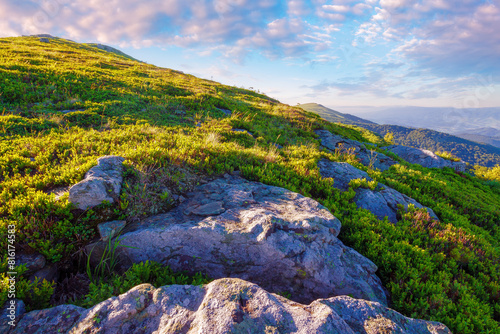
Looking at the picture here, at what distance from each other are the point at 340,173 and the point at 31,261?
9.37 metres

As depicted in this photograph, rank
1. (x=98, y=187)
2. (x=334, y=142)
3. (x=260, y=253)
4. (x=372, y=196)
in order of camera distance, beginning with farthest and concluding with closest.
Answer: (x=334, y=142) < (x=372, y=196) < (x=98, y=187) < (x=260, y=253)

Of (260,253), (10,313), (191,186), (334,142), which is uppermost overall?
(334,142)

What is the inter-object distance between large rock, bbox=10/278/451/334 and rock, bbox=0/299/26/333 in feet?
0.33

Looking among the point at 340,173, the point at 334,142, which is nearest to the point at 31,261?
the point at 340,173

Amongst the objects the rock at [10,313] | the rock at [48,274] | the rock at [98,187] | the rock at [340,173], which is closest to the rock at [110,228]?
the rock at [98,187]

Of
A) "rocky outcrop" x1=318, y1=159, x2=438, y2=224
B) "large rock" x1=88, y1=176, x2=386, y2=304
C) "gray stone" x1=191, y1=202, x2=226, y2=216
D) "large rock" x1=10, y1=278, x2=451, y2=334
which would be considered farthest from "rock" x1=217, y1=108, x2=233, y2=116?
"large rock" x1=10, y1=278, x2=451, y2=334

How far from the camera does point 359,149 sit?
52.5ft

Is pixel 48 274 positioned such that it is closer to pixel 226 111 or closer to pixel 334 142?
pixel 226 111

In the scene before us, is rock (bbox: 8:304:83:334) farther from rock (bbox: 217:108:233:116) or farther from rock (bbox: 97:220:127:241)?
rock (bbox: 217:108:233:116)

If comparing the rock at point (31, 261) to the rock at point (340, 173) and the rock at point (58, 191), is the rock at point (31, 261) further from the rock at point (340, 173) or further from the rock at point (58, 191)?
the rock at point (340, 173)

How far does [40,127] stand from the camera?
9.08m

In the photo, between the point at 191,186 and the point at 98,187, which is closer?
the point at 98,187

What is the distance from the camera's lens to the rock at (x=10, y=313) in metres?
2.73

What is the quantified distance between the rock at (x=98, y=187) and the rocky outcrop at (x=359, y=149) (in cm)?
1286
